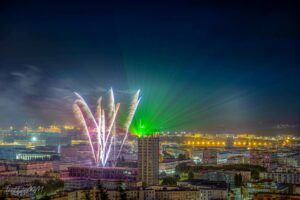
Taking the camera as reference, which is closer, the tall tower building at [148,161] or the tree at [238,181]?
the tall tower building at [148,161]

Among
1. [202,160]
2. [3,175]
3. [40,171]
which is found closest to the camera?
[3,175]

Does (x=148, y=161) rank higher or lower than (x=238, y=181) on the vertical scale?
higher

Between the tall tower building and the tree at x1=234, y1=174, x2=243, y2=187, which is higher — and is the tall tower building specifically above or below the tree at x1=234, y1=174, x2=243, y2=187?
above

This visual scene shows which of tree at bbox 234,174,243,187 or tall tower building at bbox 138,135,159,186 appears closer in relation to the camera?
tall tower building at bbox 138,135,159,186

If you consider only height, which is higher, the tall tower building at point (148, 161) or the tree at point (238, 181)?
the tall tower building at point (148, 161)

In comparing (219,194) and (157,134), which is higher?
(157,134)

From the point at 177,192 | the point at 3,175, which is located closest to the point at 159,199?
the point at 177,192

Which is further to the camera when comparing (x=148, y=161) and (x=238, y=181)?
(x=238, y=181)

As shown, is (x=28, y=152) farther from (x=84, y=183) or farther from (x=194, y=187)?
(x=194, y=187)
